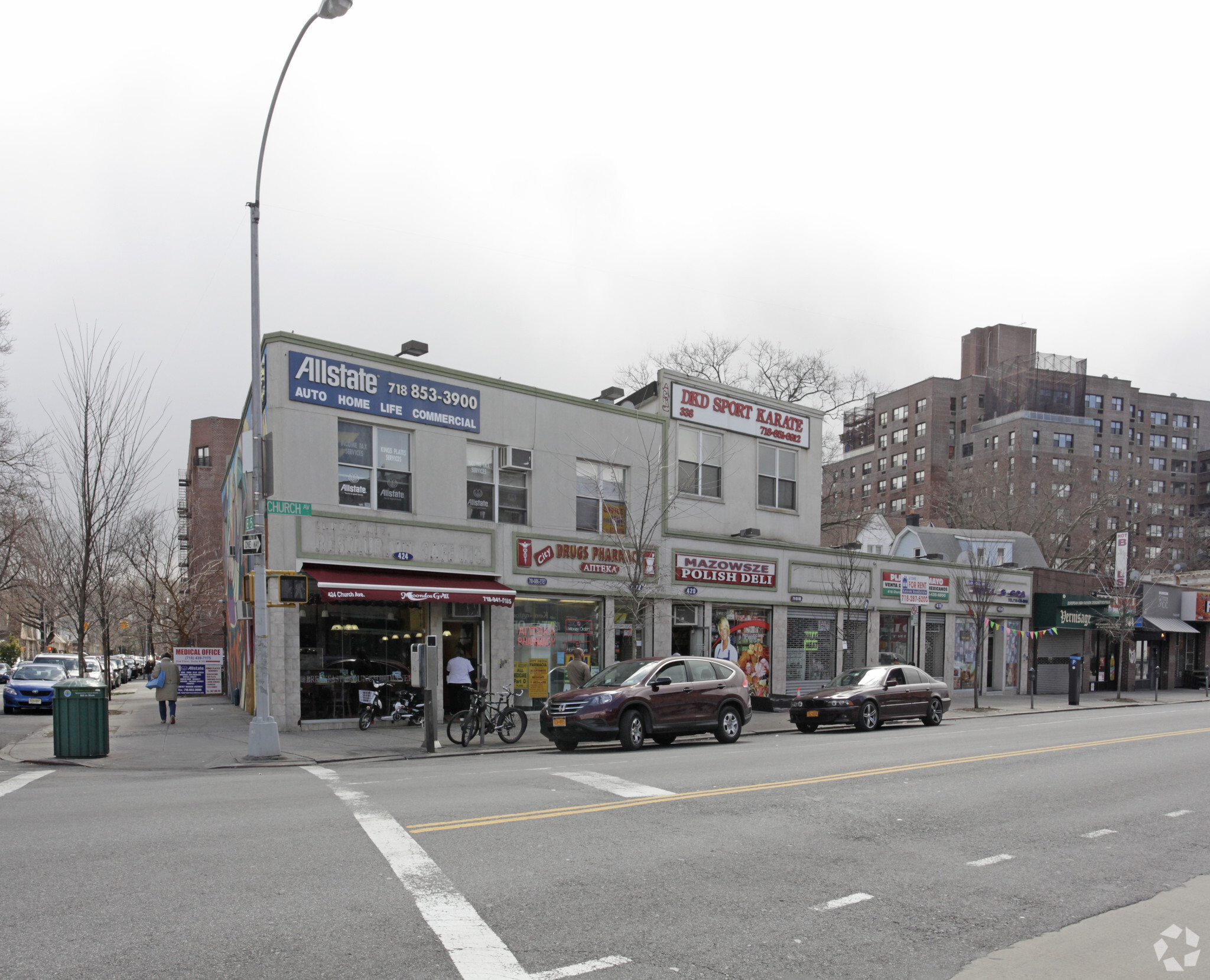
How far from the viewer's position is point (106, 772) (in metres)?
13.3

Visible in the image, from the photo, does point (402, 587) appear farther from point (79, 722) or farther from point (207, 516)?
point (207, 516)

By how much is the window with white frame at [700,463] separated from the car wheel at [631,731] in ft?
33.2

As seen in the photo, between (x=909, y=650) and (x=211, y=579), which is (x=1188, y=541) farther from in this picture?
(x=211, y=579)

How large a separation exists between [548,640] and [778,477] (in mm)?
9602

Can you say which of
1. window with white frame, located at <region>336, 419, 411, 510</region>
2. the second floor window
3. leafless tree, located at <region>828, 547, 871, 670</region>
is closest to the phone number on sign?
window with white frame, located at <region>336, 419, 411, 510</region>

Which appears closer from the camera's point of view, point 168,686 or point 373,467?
point 373,467

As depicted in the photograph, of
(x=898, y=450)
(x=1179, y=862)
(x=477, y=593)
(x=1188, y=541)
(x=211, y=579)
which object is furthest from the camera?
(x=898, y=450)

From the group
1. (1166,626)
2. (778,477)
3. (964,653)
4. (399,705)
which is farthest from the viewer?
(1166,626)

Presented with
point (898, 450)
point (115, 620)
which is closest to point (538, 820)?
point (115, 620)

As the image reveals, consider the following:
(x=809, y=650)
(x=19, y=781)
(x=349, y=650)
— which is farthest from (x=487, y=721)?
(x=809, y=650)

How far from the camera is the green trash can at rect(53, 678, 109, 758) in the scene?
14531 mm

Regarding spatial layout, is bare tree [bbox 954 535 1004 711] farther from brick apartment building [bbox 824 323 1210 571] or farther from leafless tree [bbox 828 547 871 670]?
brick apartment building [bbox 824 323 1210 571]

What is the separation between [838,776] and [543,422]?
41.4 ft

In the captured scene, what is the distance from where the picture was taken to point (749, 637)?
26.5 meters
